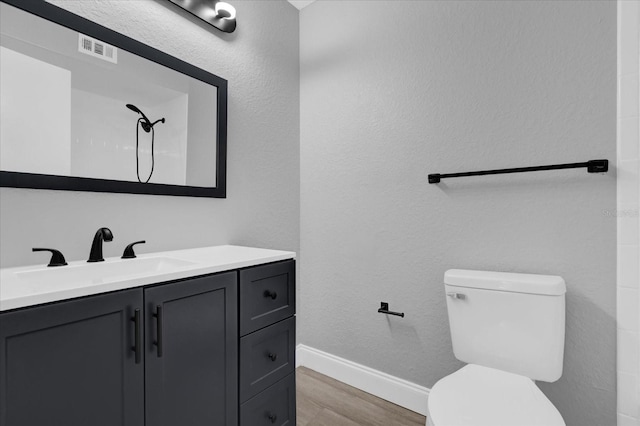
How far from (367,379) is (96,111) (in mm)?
1931

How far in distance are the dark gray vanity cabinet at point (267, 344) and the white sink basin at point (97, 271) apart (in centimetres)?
29

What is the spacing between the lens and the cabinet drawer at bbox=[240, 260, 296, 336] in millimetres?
1212

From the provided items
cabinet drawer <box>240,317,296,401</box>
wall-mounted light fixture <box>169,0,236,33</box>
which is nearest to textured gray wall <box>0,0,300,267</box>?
wall-mounted light fixture <box>169,0,236,33</box>

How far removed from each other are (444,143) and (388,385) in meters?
1.38

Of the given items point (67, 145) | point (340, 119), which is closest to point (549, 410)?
point (340, 119)

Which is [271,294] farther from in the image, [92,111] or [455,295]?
[92,111]

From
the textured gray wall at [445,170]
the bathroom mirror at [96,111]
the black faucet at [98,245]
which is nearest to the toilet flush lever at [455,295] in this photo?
the textured gray wall at [445,170]

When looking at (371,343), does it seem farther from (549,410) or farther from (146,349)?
(146,349)

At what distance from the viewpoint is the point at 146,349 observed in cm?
92

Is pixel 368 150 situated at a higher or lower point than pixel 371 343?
A: higher

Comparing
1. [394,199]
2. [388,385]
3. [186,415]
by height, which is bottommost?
[388,385]

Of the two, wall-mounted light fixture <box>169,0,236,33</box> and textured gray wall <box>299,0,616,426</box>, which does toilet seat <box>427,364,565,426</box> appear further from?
wall-mounted light fixture <box>169,0,236,33</box>

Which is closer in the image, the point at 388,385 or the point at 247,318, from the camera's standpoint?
the point at 247,318

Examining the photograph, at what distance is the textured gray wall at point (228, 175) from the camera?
1.14m
